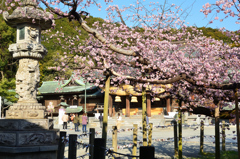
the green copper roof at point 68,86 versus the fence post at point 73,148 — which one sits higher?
the green copper roof at point 68,86

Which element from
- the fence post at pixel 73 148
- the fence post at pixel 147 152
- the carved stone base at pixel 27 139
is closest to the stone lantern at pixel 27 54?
the carved stone base at pixel 27 139

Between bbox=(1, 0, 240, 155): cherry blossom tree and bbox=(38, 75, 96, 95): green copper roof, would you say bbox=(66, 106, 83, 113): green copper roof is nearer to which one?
bbox=(38, 75, 96, 95): green copper roof

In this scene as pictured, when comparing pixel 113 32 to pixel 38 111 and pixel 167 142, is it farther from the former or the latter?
pixel 167 142

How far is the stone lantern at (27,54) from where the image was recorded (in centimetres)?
831

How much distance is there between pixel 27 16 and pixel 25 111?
3.01 m

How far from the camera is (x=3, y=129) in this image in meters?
7.89

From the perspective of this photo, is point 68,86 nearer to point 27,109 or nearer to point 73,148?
point 27,109

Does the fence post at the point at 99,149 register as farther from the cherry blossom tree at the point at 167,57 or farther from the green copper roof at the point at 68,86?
the green copper roof at the point at 68,86

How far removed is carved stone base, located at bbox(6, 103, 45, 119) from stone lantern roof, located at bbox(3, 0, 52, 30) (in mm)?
2626

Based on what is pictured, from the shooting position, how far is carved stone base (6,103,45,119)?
26.5 feet

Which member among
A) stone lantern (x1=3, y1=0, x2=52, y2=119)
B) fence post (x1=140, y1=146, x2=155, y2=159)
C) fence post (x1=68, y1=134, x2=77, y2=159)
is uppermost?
stone lantern (x1=3, y1=0, x2=52, y2=119)

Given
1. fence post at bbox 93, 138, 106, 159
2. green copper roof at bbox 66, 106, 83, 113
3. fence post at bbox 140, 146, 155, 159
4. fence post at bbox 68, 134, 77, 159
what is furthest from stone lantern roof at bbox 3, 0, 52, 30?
green copper roof at bbox 66, 106, 83, 113

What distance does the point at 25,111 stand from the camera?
809cm

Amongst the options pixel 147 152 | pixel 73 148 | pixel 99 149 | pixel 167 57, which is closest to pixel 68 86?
pixel 167 57
